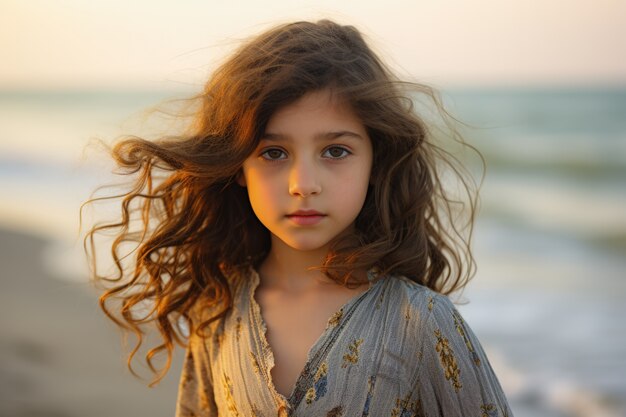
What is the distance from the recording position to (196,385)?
254cm

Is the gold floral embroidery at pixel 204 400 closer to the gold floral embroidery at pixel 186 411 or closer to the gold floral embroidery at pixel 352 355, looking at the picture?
the gold floral embroidery at pixel 186 411

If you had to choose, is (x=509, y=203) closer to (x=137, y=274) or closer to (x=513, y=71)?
(x=513, y=71)

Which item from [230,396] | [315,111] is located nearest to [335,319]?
[230,396]

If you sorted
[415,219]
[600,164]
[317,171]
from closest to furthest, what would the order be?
[317,171]
[415,219]
[600,164]

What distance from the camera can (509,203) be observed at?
8133 mm

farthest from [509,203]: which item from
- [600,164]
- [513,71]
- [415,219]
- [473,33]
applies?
[415,219]

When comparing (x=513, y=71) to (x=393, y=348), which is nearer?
(x=393, y=348)

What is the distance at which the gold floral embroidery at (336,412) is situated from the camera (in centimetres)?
209

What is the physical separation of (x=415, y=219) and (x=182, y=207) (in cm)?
61

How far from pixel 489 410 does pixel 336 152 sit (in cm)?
66

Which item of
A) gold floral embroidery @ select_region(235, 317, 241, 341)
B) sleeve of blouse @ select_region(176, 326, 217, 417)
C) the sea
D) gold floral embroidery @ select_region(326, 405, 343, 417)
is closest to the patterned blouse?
gold floral embroidery @ select_region(326, 405, 343, 417)

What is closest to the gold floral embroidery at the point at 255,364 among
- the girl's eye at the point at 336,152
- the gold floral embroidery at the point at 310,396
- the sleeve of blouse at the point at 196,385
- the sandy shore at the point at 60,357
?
the gold floral embroidery at the point at 310,396

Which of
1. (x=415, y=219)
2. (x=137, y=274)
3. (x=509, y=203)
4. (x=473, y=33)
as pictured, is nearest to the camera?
(x=415, y=219)

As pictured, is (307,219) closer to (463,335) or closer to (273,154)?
(273,154)
